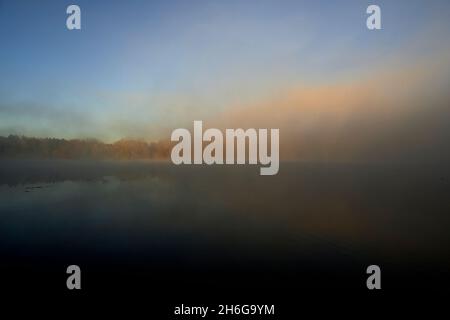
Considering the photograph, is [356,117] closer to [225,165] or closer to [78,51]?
[225,165]

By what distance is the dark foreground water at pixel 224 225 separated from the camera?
74.5 inches

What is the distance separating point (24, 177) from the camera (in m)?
1.91

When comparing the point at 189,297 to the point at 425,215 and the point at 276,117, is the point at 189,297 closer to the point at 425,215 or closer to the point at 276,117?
the point at 276,117

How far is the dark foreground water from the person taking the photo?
74.5 inches

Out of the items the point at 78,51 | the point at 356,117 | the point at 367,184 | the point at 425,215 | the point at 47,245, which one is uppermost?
the point at 78,51

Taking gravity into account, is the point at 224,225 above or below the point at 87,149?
below

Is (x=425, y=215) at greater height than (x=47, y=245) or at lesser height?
greater

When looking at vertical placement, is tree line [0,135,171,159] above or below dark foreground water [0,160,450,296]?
above

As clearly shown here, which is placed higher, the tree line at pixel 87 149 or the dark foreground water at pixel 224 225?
the tree line at pixel 87 149

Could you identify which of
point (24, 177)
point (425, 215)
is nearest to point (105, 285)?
point (24, 177)

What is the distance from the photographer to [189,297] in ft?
6.35

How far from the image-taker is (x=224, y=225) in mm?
1930

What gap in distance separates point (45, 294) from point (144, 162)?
1.06 metres

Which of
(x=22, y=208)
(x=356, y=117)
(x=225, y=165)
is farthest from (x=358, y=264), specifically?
(x=22, y=208)
